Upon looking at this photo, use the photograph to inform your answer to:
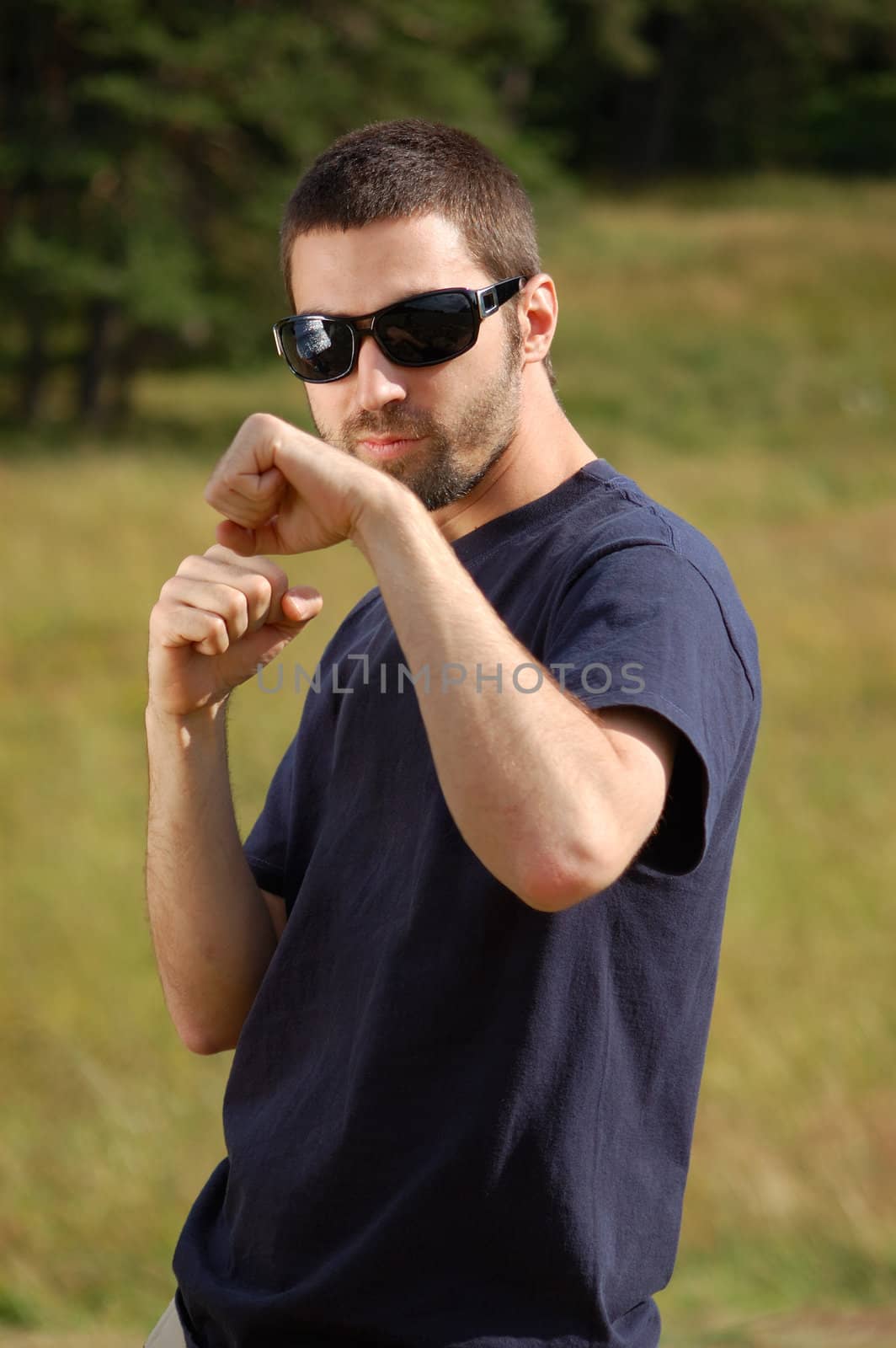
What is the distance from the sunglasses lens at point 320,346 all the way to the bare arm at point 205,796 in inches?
10.8

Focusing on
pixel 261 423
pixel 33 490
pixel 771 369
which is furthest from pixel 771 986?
pixel 771 369

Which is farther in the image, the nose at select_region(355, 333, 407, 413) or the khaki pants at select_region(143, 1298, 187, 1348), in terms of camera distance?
the khaki pants at select_region(143, 1298, 187, 1348)

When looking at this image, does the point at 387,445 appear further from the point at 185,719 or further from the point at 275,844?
the point at 275,844

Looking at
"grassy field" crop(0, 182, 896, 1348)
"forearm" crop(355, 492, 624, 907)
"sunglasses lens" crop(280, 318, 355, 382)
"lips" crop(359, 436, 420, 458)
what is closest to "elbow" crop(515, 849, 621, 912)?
"forearm" crop(355, 492, 624, 907)

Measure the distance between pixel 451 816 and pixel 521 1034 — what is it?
0.25m

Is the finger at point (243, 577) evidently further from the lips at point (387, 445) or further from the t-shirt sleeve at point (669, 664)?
the t-shirt sleeve at point (669, 664)

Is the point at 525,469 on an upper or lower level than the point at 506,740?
upper

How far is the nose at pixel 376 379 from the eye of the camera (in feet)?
5.95

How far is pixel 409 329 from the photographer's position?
1.81 m

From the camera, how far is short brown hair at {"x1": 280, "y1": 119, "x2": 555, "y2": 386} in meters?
1.83

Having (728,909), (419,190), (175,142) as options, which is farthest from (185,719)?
(175,142)

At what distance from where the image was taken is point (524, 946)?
63.9 inches

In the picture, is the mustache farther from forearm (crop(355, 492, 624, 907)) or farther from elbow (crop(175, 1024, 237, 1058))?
elbow (crop(175, 1024, 237, 1058))

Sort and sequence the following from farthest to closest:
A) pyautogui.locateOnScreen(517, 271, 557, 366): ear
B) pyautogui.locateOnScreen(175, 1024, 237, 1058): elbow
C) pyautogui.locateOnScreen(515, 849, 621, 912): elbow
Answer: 1. pyautogui.locateOnScreen(175, 1024, 237, 1058): elbow
2. pyautogui.locateOnScreen(517, 271, 557, 366): ear
3. pyautogui.locateOnScreen(515, 849, 621, 912): elbow
